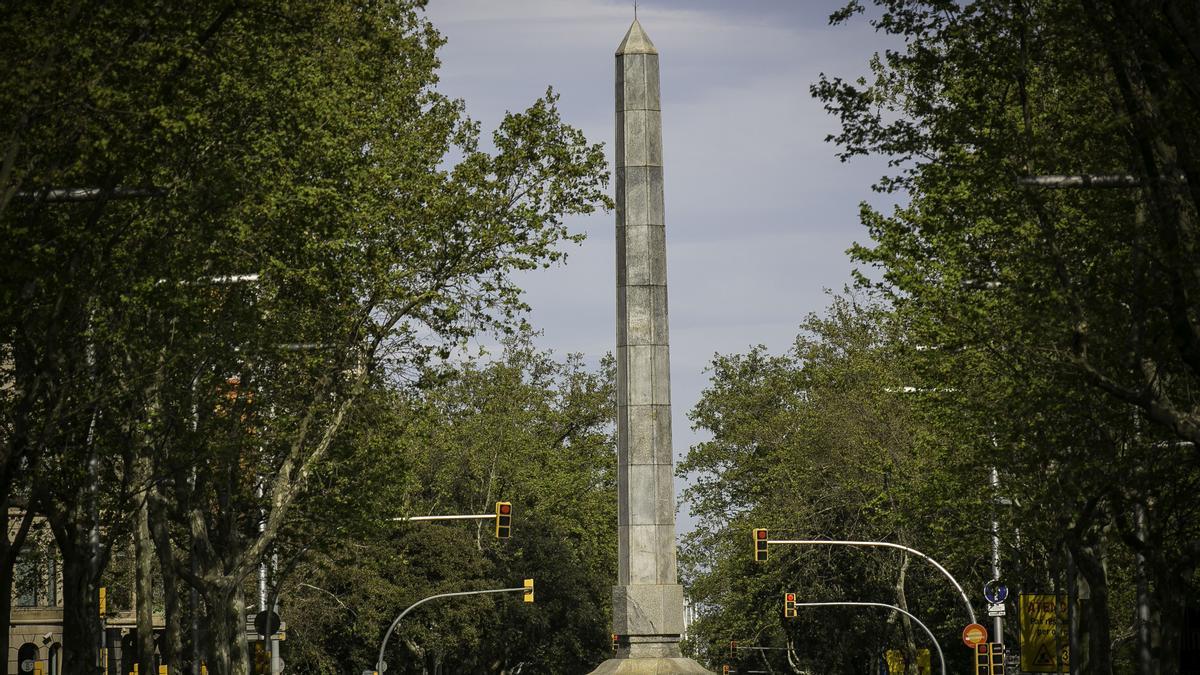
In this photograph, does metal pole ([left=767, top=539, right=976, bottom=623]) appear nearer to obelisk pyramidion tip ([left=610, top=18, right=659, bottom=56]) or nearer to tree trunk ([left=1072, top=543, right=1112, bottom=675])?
tree trunk ([left=1072, top=543, right=1112, bottom=675])

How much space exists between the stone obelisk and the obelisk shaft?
0.05ft

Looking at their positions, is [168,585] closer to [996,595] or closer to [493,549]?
[996,595]

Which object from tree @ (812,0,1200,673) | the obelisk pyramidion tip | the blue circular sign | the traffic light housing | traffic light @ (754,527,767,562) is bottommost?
the traffic light housing

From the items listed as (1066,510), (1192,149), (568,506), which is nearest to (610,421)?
(568,506)

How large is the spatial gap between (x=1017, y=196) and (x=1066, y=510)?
8.77m

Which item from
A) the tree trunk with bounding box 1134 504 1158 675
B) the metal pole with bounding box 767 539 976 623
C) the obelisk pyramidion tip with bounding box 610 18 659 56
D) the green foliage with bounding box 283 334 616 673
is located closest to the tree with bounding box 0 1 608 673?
the obelisk pyramidion tip with bounding box 610 18 659 56

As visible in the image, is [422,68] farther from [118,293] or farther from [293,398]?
[118,293]

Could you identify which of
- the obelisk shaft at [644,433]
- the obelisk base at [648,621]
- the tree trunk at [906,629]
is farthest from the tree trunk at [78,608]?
the tree trunk at [906,629]

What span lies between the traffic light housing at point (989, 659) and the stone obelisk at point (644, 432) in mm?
13891

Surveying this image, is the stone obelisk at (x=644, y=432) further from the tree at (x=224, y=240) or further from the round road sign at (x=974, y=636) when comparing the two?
the round road sign at (x=974, y=636)

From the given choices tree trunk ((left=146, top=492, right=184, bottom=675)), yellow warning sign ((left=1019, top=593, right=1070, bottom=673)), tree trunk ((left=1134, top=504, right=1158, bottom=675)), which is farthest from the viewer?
tree trunk ((left=146, top=492, right=184, bottom=675))

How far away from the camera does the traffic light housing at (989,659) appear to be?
1608 inches

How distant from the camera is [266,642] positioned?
112 ft

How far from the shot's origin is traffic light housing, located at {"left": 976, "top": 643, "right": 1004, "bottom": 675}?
40.8 m
